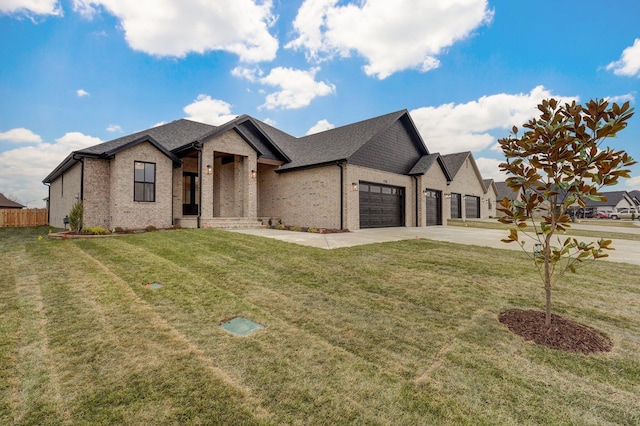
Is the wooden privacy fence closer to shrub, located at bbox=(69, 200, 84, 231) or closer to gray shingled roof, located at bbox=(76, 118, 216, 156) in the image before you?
gray shingled roof, located at bbox=(76, 118, 216, 156)

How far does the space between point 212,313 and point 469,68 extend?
18.9m

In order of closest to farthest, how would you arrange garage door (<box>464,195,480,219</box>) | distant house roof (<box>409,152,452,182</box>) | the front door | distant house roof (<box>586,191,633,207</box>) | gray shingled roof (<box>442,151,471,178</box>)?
1. the front door
2. distant house roof (<box>409,152,452,182</box>)
3. gray shingled roof (<box>442,151,471,178</box>)
4. garage door (<box>464,195,480,219</box>)
5. distant house roof (<box>586,191,633,207</box>)

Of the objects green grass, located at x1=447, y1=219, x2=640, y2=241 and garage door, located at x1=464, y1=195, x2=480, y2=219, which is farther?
garage door, located at x1=464, y1=195, x2=480, y2=219

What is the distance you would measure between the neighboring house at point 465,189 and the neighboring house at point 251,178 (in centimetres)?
731

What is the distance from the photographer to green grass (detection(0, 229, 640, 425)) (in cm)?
211

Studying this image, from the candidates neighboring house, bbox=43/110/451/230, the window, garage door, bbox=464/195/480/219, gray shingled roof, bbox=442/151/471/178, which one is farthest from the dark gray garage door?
the window

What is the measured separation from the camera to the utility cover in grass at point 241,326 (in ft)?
11.0

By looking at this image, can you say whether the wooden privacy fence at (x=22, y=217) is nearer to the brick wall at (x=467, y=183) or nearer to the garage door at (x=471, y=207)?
the brick wall at (x=467, y=183)

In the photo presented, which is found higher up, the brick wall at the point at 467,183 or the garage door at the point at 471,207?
the brick wall at the point at 467,183

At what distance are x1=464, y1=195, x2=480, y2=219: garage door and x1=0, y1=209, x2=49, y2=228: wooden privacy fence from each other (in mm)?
36198

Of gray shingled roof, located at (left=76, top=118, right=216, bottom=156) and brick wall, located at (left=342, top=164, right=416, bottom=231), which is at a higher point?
gray shingled roof, located at (left=76, top=118, right=216, bottom=156)

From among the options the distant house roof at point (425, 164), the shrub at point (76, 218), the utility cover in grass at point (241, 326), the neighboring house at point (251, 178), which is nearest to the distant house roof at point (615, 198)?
the distant house roof at point (425, 164)

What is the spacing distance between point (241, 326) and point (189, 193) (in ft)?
47.7

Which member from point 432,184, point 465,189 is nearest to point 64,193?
point 432,184
